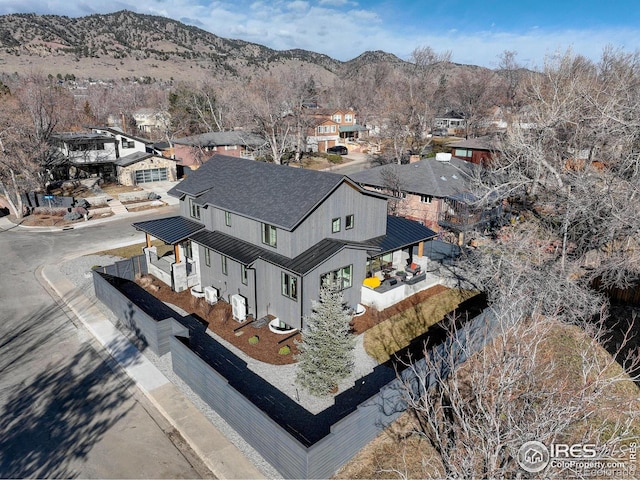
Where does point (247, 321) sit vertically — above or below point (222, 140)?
below

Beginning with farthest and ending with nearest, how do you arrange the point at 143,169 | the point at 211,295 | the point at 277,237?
the point at 143,169, the point at 211,295, the point at 277,237

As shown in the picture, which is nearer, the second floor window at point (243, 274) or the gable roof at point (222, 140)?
the second floor window at point (243, 274)

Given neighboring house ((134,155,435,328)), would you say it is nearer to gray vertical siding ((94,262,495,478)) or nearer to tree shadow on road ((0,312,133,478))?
gray vertical siding ((94,262,495,478))

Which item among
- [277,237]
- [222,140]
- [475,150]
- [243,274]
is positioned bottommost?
[243,274]

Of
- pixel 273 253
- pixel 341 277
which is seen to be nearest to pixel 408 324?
pixel 341 277

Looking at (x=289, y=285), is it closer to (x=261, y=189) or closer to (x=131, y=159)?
(x=261, y=189)

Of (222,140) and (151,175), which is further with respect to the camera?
(222,140)

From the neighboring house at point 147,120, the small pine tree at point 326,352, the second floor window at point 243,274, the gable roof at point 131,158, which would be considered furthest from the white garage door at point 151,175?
the small pine tree at point 326,352

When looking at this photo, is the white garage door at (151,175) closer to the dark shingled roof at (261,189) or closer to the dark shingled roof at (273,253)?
the dark shingled roof at (261,189)
